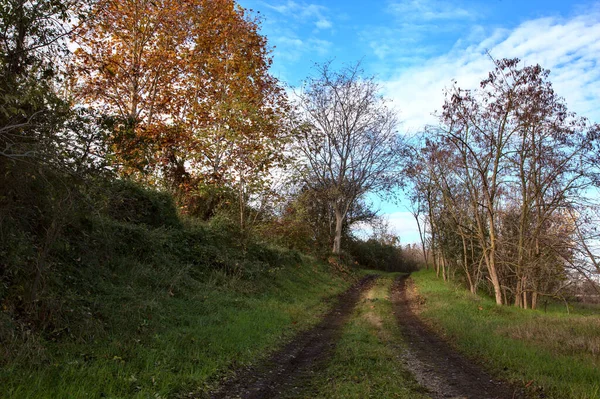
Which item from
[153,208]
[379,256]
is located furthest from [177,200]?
[379,256]

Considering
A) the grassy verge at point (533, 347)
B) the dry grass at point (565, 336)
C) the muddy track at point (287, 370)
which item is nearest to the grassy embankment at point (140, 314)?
the muddy track at point (287, 370)

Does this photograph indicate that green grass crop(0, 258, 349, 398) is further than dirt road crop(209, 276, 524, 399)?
No

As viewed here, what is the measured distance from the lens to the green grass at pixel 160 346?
472 centimetres

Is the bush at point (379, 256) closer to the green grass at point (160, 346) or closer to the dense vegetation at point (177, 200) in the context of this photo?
→ the dense vegetation at point (177, 200)

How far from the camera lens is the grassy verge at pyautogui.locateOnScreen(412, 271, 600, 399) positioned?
5.91 metres

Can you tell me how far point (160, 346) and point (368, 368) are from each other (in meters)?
3.45

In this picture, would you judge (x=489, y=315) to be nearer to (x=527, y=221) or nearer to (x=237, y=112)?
(x=527, y=221)

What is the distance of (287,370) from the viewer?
6.65 metres

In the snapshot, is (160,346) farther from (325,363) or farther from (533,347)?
(533,347)

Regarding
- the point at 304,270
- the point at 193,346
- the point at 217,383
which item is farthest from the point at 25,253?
the point at 304,270

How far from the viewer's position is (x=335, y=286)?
21.5 metres

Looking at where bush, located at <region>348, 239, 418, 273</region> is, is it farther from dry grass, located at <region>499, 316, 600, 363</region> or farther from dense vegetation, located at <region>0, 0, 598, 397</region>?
dry grass, located at <region>499, 316, 600, 363</region>

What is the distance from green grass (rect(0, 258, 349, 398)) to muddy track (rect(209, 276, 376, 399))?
0.31 m

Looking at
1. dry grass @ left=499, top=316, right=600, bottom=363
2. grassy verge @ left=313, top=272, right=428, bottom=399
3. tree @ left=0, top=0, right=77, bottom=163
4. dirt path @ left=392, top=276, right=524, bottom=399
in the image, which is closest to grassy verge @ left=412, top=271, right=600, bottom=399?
dry grass @ left=499, top=316, right=600, bottom=363
